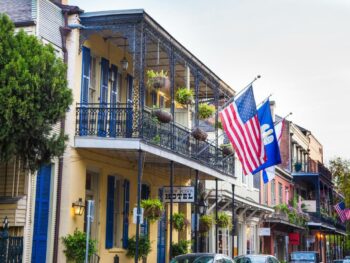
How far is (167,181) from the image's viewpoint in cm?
2531

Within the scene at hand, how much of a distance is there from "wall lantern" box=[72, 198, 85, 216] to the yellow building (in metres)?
0.11

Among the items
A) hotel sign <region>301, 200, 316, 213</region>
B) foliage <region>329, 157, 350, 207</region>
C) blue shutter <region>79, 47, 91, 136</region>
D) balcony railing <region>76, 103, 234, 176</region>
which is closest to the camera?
balcony railing <region>76, 103, 234, 176</region>

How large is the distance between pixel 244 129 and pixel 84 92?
5.57 m

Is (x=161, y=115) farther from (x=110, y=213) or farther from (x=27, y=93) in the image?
(x=27, y=93)

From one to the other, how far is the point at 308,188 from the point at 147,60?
35961 millimetres

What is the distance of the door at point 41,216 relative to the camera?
16812 millimetres

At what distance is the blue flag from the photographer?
872 inches

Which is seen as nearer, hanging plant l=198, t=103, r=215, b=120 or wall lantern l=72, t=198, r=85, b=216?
wall lantern l=72, t=198, r=85, b=216

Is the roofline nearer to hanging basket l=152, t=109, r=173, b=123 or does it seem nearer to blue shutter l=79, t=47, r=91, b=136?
blue shutter l=79, t=47, r=91, b=136

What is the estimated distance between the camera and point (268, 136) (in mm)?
22266

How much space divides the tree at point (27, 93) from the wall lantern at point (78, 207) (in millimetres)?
3765

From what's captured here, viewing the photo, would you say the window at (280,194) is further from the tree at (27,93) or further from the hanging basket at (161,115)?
the tree at (27,93)

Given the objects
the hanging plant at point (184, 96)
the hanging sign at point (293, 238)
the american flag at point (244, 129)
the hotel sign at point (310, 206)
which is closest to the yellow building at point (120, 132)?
the hanging plant at point (184, 96)

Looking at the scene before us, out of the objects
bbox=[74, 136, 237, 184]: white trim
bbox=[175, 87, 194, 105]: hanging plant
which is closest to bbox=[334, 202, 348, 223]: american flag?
bbox=[175, 87, 194, 105]: hanging plant
